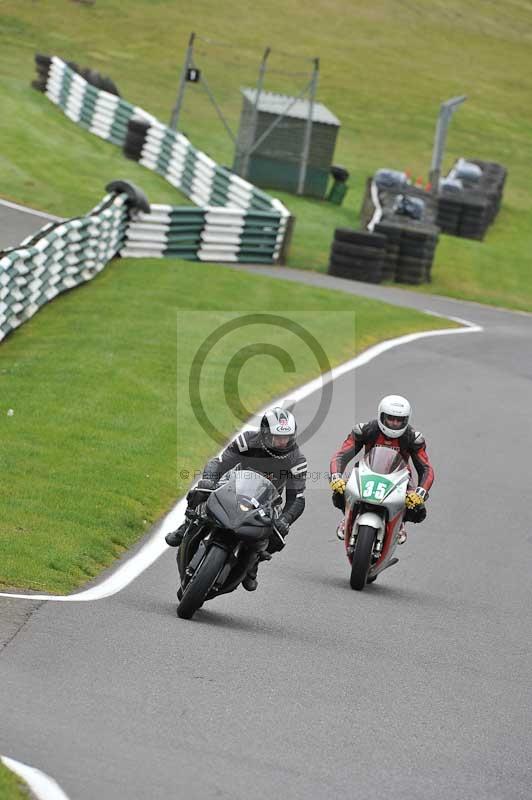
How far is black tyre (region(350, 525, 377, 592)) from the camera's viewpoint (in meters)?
11.6

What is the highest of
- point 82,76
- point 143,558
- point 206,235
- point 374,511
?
point 374,511

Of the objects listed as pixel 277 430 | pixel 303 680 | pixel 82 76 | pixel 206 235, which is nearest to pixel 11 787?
pixel 303 680

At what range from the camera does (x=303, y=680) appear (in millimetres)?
8766

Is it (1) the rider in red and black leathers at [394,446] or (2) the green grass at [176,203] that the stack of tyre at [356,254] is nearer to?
(2) the green grass at [176,203]

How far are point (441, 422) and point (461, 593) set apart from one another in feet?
23.0

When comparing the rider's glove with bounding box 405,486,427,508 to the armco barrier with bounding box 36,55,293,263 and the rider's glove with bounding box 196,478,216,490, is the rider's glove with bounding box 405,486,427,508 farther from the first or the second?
the armco barrier with bounding box 36,55,293,263

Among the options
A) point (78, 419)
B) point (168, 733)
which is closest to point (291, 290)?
point (78, 419)

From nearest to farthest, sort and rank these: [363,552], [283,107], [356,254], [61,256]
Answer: [363,552], [61,256], [356,254], [283,107]

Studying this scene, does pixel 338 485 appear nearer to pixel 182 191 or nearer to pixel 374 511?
pixel 374 511

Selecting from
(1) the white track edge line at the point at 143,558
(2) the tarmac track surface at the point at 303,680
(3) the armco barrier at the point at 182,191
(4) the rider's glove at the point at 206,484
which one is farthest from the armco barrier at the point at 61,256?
(4) the rider's glove at the point at 206,484

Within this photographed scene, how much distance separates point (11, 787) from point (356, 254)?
2559cm

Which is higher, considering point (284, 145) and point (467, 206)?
point (284, 145)

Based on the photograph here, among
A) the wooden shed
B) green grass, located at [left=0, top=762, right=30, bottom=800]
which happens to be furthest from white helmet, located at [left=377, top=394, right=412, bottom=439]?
the wooden shed

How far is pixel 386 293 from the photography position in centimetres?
3012
